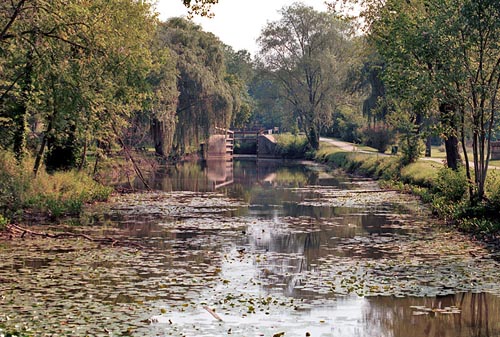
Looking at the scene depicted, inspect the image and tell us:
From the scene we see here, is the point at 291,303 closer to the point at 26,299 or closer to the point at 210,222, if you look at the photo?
the point at 26,299

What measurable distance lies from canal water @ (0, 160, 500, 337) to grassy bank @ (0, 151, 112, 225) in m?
1.02

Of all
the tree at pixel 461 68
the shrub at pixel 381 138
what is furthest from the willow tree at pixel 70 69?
the shrub at pixel 381 138

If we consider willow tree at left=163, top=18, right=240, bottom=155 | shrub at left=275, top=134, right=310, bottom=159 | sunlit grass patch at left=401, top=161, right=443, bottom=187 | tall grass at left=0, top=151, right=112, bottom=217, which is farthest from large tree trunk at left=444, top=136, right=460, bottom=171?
shrub at left=275, top=134, right=310, bottom=159

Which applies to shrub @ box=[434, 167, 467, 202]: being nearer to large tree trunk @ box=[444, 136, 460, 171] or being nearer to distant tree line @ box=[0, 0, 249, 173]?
large tree trunk @ box=[444, 136, 460, 171]

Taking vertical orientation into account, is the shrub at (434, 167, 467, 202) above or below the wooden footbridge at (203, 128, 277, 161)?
below

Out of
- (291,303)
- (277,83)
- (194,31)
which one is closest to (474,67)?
(291,303)

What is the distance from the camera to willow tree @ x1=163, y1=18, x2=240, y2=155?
56.1 meters

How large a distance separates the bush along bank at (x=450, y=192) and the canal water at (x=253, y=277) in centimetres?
79

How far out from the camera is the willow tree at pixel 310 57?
75.4 metres

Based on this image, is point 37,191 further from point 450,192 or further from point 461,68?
point 461,68

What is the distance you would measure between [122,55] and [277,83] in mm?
53690

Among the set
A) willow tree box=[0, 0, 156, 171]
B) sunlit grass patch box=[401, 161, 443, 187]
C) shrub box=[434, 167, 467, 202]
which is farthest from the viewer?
sunlit grass patch box=[401, 161, 443, 187]

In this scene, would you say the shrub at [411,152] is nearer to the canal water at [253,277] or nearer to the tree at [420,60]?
the tree at [420,60]

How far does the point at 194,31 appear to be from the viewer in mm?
62312
